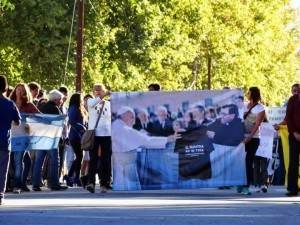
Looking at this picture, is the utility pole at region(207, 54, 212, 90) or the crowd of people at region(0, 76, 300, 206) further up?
the utility pole at region(207, 54, 212, 90)

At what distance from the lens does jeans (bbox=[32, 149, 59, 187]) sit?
18.8 meters

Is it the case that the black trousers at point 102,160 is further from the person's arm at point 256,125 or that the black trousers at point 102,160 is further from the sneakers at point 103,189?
the person's arm at point 256,125

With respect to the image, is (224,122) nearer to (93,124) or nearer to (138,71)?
(93,124)

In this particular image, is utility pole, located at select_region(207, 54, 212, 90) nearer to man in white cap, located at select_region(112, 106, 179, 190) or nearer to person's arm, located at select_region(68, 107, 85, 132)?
person's arm, located at select_region(68, 107, 85, 132)

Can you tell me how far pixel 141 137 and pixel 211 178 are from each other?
128cm

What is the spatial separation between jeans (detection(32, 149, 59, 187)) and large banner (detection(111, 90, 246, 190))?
5.91 ft

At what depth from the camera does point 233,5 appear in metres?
62.9

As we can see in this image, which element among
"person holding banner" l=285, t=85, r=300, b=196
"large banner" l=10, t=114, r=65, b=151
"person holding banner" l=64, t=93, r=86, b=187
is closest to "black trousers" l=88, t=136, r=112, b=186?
"large banner" l=10, t=114, r=65, b=151

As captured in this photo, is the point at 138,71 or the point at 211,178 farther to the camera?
the point at 138,71

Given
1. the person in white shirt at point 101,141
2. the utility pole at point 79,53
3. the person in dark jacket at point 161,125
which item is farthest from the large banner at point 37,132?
the utility pole at point 79,53

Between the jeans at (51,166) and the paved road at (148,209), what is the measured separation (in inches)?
32.8

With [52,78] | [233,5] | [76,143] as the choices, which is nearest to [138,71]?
[52,78]

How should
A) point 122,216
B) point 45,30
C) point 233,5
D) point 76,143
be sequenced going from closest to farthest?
point 122,216
point 76,143
point 45,30
point 233,5

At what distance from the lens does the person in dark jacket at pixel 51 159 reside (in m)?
18.8
